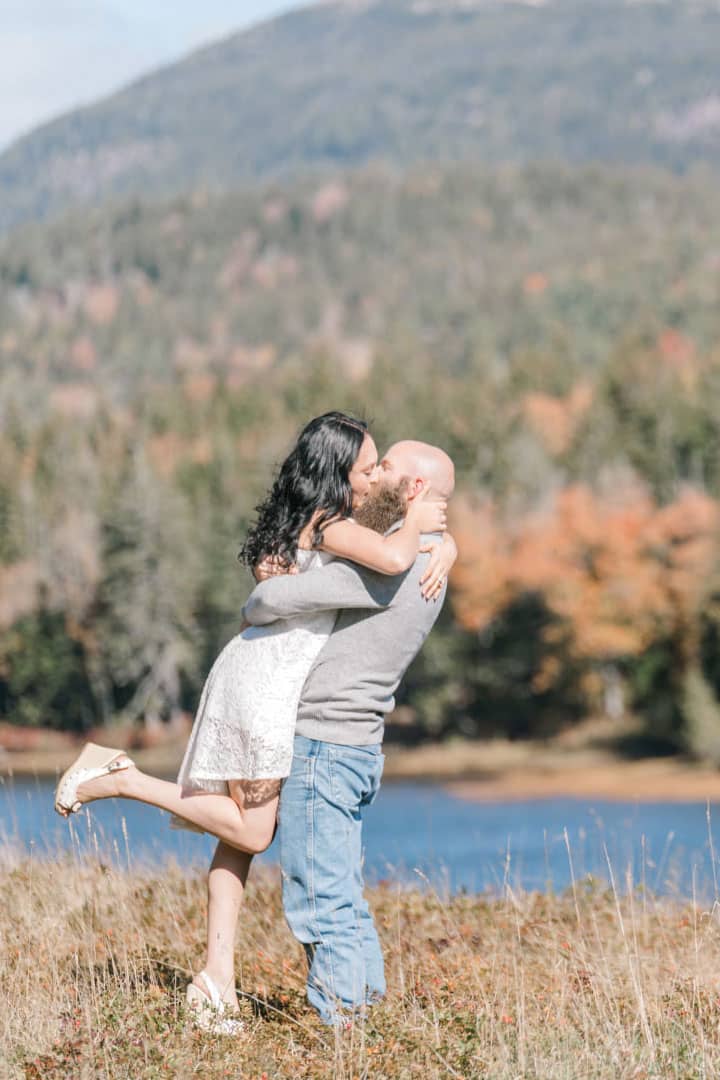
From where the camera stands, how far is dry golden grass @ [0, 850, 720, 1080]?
12.9 ft

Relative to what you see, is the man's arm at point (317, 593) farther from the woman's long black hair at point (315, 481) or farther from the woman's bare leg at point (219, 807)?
the woman's bare leg at point (219, 807)

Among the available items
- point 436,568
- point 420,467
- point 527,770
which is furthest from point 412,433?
point 436,568

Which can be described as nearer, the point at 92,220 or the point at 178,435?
the point at 178,435

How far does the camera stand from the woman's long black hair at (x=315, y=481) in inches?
174

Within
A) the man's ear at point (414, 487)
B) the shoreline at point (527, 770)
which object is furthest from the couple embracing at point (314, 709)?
the shoreline at point (527, 770)

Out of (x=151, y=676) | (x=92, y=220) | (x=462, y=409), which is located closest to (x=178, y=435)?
(x=462, y=409)

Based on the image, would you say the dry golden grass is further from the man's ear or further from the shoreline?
the shoreline

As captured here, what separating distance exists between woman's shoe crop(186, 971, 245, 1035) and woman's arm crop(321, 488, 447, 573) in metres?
1.32

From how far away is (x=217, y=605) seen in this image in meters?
51.8

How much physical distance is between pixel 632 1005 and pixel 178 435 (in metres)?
83.4

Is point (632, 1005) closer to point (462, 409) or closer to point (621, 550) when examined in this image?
point (621, 550)

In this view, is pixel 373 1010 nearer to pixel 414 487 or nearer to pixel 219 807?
pixel 219 807

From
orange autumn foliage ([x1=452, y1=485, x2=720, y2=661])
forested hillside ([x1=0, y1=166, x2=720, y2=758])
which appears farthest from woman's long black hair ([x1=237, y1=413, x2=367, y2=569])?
orange autumn foliage ([x1=452, y1=485, x2=720, y2=661])

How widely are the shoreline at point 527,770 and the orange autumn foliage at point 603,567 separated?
3.69 metres
